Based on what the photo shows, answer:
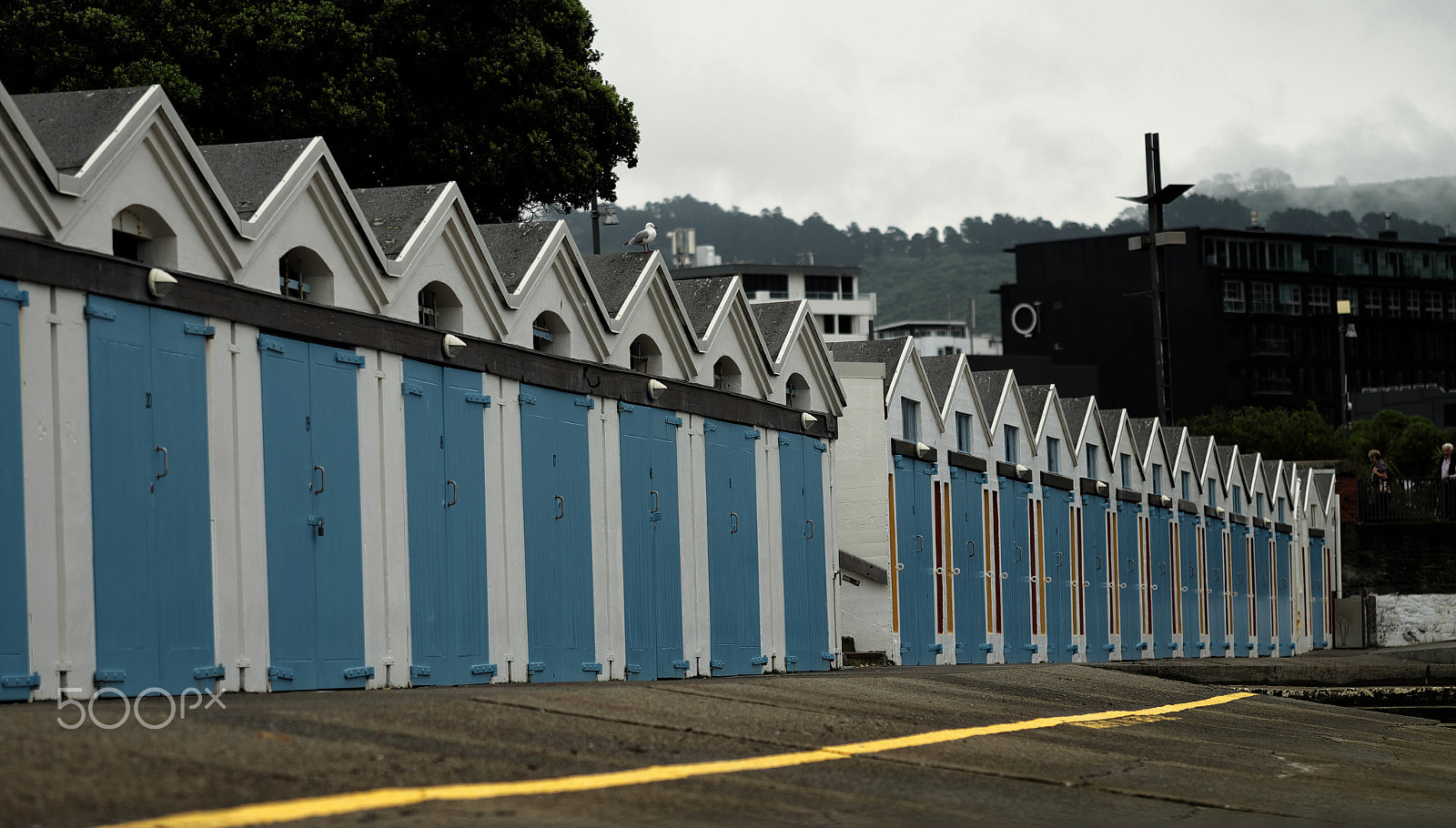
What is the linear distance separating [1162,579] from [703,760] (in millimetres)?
30897

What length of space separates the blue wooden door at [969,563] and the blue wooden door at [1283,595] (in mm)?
21304

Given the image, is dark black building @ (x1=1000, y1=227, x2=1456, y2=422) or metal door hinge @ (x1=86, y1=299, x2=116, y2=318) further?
dark black building @ (x1=1000, y1=227, x2=1456, y2=422)

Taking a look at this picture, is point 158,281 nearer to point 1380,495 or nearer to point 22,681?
point 22,681

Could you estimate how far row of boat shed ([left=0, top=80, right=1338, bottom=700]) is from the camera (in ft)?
35.5

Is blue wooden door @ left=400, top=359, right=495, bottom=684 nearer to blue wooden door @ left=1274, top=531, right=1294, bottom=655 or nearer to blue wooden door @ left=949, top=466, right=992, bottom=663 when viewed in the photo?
blue wooden door @ left=949, top=466, right=992, bottom=663

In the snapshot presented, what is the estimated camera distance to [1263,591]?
45875 millimetres

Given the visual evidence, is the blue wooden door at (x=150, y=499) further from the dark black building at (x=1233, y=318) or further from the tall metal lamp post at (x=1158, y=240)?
the dark black building at (x=1233, y=318)

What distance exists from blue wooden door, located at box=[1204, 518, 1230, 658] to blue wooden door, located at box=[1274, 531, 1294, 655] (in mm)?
4445

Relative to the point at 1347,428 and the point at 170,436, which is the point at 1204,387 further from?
the point at 170,436

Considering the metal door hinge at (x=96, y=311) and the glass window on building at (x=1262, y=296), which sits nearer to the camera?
the metal door hinge at (x=96, y=311)

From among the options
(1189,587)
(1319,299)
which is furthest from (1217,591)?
(1319,299)

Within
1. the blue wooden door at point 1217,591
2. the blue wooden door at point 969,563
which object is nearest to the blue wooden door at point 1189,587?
the blue wooden door at point 1217,591

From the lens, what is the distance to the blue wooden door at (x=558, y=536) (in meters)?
16.2

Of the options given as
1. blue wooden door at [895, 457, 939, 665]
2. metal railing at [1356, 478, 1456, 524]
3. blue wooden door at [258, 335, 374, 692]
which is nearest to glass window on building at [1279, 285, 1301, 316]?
metal railing at [1356, 478, 1456, 524]
